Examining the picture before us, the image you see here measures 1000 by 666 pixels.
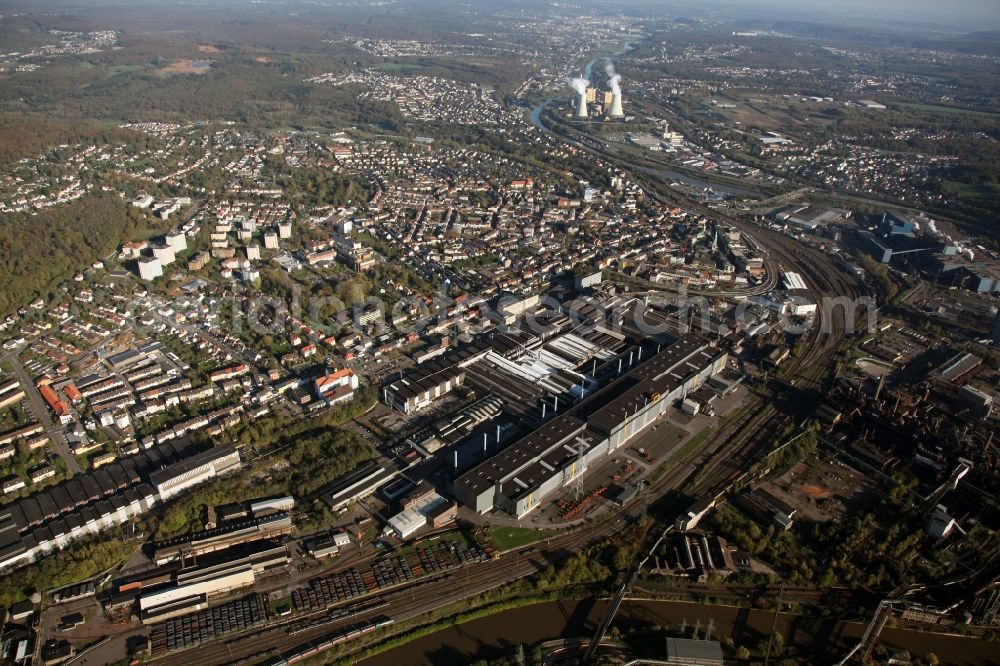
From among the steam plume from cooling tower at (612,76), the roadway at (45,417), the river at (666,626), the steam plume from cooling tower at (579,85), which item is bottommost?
the river at (666,626)

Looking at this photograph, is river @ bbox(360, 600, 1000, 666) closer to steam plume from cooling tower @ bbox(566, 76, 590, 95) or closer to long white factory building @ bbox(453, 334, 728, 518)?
long white factory building @ bbox(453, 334, 728, 518)

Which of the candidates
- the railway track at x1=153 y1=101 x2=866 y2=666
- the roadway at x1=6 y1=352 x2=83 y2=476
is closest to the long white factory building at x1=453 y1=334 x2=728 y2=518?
the railway track at x1=153 y1=101 x2=866 y2=666

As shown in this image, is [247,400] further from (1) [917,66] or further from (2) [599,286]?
(1) [917,66]

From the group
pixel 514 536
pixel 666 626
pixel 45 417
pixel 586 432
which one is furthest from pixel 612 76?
pixel 666 626

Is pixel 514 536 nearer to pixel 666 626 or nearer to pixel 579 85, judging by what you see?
pixel 666 626

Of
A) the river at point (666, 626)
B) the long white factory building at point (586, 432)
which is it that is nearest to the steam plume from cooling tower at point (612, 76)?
the long white factory building at point (586, 432)

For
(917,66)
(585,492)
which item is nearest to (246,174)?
(585,492)

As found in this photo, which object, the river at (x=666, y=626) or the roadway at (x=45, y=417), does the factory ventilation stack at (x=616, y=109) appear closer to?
the roadway at (x=45, y=417)
